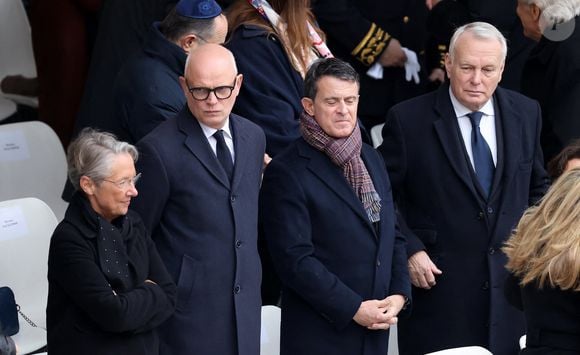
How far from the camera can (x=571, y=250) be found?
3.63 m

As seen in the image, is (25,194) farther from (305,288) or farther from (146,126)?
(305,288)

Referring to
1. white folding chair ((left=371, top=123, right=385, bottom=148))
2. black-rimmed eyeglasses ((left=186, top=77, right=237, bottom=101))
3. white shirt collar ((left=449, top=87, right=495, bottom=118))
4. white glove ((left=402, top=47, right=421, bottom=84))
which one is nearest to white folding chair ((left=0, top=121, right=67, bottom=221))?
white folding chair ((left=371, top=123, right=385, bottom=148))

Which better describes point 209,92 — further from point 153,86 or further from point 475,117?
point 475,117

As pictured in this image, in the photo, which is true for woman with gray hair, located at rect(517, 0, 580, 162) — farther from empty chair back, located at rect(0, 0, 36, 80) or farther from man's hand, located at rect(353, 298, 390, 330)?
empty chair back, located at rect(0, 0, 36, 80)

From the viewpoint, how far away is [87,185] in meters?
3.90

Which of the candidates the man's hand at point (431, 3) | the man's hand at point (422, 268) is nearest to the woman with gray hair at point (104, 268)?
the man's hand at point (422, 268)

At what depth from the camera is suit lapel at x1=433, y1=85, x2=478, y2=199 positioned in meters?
4.69

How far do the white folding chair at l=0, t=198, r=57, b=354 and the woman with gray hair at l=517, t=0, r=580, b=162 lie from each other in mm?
2179

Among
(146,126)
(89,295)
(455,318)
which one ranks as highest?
(146,126)

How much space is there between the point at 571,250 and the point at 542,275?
11 centimetres

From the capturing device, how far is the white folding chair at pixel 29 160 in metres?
6.16

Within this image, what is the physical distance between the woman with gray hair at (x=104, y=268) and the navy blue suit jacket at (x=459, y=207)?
3.88ft

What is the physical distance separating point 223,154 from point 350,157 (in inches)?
17.3

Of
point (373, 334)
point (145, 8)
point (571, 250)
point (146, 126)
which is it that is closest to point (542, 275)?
point (571, 250)
